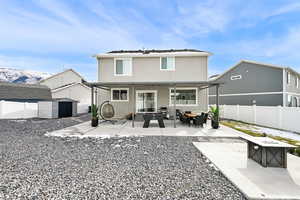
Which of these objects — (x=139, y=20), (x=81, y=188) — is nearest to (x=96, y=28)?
(x=139, y=20)

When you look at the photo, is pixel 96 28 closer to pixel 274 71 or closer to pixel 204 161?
pixel 204 161

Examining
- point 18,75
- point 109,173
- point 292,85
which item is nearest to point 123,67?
point 109,173

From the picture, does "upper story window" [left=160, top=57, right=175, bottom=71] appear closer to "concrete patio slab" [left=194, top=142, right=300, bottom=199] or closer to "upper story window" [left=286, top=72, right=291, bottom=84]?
"concrete patio slab" [left=194, top=142, right=300, bottom=199]

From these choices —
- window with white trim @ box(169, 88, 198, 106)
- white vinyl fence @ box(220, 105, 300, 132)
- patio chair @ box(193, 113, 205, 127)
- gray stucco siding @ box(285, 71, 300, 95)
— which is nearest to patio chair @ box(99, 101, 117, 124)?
window with white trim @ box(169, 88, 198, 106)

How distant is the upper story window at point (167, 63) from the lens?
454 inches

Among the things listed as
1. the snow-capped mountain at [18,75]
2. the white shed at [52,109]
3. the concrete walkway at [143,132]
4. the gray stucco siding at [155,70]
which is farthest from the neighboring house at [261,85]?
the snow-capped mountain at [18,75]

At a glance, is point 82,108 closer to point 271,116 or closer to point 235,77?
point 271,116

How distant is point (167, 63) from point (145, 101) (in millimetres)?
3751

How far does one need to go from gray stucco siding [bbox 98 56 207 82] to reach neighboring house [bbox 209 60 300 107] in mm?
4913

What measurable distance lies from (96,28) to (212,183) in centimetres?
1415

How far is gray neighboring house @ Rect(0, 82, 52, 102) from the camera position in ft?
54.5

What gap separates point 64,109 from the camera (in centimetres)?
1339

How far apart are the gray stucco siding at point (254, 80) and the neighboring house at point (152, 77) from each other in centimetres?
523

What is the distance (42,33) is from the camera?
1215 cm
